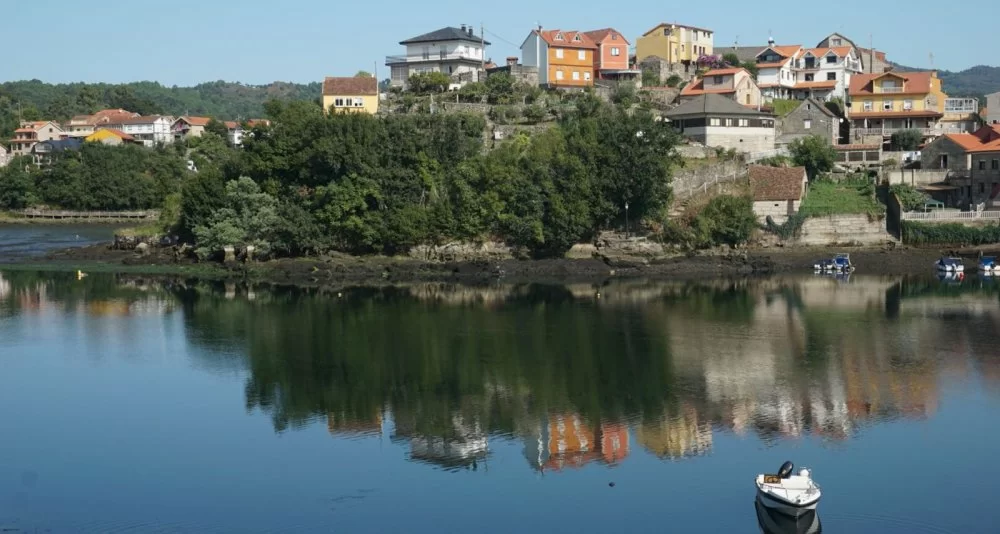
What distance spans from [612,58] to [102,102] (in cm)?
8436

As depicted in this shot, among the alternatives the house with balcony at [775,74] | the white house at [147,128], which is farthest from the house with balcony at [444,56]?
the white house at [147,128]

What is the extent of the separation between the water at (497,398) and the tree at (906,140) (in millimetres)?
13474

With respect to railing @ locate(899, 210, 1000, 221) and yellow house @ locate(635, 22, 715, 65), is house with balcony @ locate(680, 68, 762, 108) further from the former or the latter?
railing @ locate(899, 210, 1000, 221)

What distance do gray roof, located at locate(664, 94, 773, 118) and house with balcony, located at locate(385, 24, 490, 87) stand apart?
12.8 metres

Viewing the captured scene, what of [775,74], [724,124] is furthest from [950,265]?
[775,74]

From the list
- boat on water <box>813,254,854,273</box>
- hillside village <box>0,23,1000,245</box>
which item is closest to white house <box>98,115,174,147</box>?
hillside village <box>0,23,1000,245</box>

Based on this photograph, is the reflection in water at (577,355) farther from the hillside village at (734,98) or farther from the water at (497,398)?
the hillside village at (734,98)

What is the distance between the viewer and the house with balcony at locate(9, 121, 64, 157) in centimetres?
9688

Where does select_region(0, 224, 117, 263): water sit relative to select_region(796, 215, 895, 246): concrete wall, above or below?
below

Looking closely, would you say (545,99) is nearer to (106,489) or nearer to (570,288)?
(570,288)

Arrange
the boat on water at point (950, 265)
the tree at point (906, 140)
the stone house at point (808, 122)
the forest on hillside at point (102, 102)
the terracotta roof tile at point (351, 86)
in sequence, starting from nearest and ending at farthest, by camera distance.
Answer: the boat on water at point (950, 265) < the tree at point (906, 140) < the stone house at point (808, 122) < the terracotta roof tile at point (351, 86) < the forest on hillside at point (102, 102)

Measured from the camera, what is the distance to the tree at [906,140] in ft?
176

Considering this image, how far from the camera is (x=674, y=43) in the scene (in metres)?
64.1

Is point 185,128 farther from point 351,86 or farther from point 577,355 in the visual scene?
point 577,355
